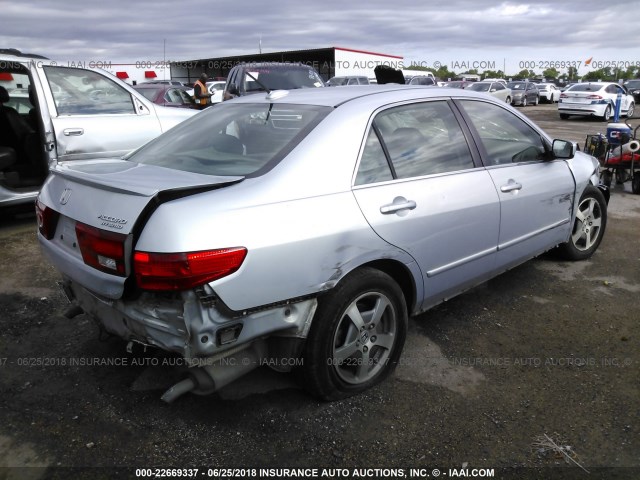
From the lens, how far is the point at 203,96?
41.5ft

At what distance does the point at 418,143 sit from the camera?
3064 mm

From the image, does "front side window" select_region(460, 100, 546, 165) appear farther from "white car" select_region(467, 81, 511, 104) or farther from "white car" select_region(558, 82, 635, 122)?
"white car" select_region(467, 81, 511, 104)

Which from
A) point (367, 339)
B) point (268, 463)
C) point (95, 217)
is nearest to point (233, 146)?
point (95, 217)

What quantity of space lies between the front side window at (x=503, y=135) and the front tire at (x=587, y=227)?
94 cm

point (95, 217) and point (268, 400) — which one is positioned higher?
point (95, 217)

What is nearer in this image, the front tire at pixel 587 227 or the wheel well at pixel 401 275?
the wheel well at pixel 401 275

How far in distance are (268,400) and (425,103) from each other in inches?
77.3

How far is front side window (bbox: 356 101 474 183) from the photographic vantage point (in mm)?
2807

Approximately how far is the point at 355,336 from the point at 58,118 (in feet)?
14.8

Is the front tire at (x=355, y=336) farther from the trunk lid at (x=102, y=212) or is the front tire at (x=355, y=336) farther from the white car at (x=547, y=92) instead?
the white car at (x=547, y=92)

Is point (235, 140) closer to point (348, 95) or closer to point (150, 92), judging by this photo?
point (348, 95)

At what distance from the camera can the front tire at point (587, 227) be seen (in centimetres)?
456

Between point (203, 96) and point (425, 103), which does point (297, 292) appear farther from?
point (203, 96)

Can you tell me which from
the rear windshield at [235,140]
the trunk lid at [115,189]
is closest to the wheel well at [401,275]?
the rear windshield at [235,140]
